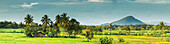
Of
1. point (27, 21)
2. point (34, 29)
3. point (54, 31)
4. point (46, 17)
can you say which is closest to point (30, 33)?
point (34, 29)

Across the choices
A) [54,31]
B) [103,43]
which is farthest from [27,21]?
[103,43]

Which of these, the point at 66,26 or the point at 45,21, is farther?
the point at 45,21

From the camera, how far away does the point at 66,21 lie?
11781 cm

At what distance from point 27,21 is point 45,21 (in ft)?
78.6

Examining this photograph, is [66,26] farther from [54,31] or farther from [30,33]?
[30,33]

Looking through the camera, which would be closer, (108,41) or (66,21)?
(108,41)

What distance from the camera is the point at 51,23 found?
414ft

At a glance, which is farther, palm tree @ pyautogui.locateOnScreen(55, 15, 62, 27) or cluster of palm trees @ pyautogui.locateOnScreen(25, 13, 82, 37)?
palm tree @ pyautogui.locateOnScreen(55, 15, 62, 27)

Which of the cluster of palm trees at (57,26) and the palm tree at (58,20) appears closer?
the cluster of palm trees at (57,26)

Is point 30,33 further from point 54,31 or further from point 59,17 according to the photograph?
point 59,17

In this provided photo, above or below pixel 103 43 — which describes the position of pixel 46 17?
above

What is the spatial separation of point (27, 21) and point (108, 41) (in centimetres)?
9760

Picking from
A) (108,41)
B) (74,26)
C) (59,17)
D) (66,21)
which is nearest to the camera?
(108,41)

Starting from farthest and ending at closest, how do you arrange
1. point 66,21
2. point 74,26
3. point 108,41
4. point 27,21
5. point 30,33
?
point 27,21 < point 66,21 < point 74,26 < point 30,33 < point 108,41
